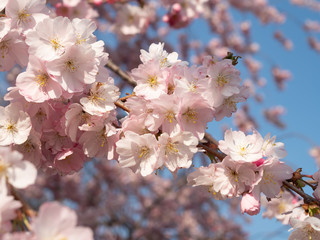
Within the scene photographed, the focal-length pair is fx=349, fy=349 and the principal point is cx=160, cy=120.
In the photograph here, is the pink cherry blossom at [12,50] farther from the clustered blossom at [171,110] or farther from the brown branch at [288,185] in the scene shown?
the brown branch at [288,185]

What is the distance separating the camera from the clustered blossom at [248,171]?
4.59 feet

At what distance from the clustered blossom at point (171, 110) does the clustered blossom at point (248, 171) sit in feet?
0.42

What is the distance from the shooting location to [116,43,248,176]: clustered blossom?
4.62 feet

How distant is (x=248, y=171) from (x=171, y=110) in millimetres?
400

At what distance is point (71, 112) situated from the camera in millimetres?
1451

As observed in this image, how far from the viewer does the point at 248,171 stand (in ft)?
4.66

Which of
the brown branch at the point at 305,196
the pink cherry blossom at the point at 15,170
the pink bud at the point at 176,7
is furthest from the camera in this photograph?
the pink bud at the point at 176,7

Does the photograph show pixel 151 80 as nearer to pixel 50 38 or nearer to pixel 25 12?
pixel 50 38

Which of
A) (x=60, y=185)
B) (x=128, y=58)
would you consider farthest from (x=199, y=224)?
(x=128, y=58)

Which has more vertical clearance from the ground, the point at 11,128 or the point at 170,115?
the point at 170,115

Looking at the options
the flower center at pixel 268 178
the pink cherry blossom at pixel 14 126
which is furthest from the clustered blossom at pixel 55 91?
the flower center at pixel 268 178

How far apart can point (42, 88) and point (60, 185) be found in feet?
25.1

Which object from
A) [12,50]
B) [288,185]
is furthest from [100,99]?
[288,185]

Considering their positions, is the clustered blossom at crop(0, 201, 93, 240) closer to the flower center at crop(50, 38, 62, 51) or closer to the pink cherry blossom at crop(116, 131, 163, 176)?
the pink cherry blossom at crop(116, 131, 163, 176)
